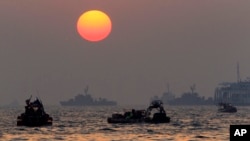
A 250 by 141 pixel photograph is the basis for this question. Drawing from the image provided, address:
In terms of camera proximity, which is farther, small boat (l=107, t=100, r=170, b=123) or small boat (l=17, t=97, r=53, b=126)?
small boat (l=107, t=100, r=170, b=123)

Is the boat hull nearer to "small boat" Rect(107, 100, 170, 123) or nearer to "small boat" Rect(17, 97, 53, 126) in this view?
"small boat" Rect(17, 97, 53, 126)

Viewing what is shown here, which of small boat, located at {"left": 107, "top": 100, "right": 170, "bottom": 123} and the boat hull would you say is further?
small boat, located at {"left": 107, "top": 100, "right": 170, "bottom": 123}

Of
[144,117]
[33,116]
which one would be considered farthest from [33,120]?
[144,117]

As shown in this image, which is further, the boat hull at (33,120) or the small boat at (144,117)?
the small boat at (144,117)

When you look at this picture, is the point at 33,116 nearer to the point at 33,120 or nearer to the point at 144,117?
the point at 33,120

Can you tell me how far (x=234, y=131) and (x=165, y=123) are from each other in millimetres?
99499

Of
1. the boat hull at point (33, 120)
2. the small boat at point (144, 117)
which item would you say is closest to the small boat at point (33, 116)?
the boat hull at point (33, 120)

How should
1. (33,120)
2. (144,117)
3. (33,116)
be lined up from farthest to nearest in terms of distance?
(144,117) < (33,116) < (33,120)

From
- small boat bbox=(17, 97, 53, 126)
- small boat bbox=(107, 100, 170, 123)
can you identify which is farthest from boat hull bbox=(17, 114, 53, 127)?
small boat bbox=(107, 100, 170, 123)

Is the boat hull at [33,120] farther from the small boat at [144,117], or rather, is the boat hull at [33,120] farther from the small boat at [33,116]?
the small boat at [144,117]

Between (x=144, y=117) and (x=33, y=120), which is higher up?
(x=144, y=117)

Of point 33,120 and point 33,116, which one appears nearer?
point 33,120

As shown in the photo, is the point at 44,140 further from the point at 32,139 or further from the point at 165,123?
the point at 165,123

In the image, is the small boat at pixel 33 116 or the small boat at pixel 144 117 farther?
the small boat at pixel 144 117
